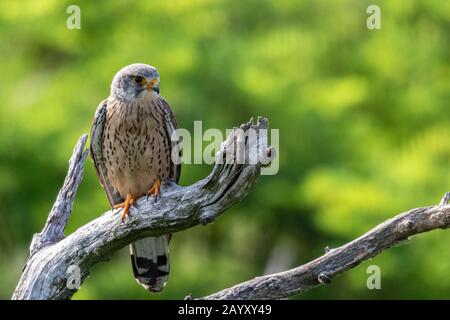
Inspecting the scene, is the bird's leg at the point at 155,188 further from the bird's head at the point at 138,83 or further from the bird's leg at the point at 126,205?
the bird's head at the point at 138,83

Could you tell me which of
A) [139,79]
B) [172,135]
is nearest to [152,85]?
[139,79]

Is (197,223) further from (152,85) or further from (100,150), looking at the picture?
(100,150)

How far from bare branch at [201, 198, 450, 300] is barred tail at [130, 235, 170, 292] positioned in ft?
5.14

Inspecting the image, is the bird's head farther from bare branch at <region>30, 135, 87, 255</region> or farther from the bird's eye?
bare branch at <region>30, 135, 87, 255</region>

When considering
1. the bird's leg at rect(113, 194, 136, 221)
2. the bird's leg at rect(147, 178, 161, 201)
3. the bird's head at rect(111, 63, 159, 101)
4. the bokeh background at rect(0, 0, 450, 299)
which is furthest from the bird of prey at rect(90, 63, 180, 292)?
the bokeh background at rect(0, 0, 450, 299)

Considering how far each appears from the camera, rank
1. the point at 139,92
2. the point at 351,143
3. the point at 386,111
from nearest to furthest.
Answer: the point at 139,92 → the point at 351,143 → the point at 386,111

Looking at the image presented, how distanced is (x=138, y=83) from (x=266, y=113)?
34.7 ft

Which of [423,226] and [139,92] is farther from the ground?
[139,92]

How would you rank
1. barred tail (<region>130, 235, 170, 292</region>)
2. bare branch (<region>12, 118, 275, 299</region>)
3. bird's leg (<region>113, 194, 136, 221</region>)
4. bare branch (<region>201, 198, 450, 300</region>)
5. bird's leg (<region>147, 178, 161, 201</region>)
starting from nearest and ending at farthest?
1. bare branch (<region>201, 198, 450, 300</region>)
2. bare branch (<region>12, 118, 275, 299</region>)
3. bird's leg (<region>113, 194, 136, 221</region>)
4. bird's leg (<region>147, 178, 161, 201</region>)
5. barred tail (<region>130, 235, 170, 292</region>)

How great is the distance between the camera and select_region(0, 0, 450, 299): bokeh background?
52.0 ft
